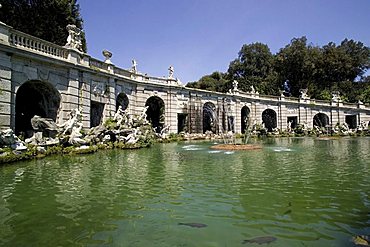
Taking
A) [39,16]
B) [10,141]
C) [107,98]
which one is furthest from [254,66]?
[10,141]

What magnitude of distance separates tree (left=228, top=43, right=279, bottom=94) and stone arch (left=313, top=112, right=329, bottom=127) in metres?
8.51

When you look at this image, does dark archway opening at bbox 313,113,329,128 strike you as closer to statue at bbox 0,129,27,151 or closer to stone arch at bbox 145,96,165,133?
stone arch at bbox 145,96,165,133

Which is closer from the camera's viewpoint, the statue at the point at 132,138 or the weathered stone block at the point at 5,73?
the weathered stone block at the point at 5,73

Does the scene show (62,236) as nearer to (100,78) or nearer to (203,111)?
(100,78)

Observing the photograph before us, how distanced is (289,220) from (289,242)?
862mm

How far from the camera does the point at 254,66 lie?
52.6 metres

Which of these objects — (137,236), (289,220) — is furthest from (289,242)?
(137,236)

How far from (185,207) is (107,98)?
1915cm

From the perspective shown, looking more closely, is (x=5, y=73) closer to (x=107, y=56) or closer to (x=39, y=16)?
(x=107, y=56)

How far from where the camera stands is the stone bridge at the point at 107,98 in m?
14.7

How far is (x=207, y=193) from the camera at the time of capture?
236 inches

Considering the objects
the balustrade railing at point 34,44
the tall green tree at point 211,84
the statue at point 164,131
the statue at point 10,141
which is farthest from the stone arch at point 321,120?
the statue at point 10,141

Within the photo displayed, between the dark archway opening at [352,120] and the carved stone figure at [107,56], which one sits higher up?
the carved stone figure at [107,56]

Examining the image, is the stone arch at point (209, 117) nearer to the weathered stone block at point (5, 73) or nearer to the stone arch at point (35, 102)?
the stone arch at point (35, 102)
